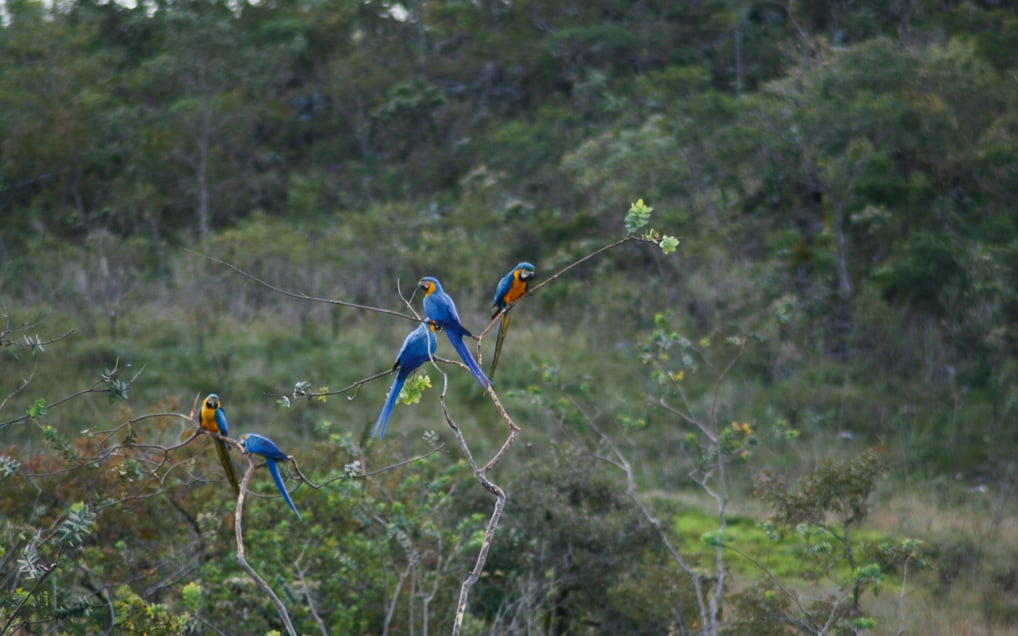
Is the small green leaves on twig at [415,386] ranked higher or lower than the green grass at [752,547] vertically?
higher

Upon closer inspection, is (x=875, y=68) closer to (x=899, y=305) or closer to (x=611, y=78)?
(x=899, y=305)

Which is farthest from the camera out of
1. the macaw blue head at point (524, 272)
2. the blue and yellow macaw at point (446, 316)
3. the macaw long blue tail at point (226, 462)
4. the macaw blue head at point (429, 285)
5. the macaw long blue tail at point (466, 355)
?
the macaw blue head at point (524, 272)

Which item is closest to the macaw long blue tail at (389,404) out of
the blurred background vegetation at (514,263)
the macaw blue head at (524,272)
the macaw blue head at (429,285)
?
the macaw blue head at (429,285)

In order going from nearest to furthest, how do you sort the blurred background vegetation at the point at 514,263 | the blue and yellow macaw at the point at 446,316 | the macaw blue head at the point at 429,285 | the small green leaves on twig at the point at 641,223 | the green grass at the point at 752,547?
the small green leaves on twig at the point at 641,223, the blue and yellow macaw at the point at 446,316, the macaw blue head at the point at 429,285, the blurred background vegetation at the point at 514,263, the green grass at the point at 752,547

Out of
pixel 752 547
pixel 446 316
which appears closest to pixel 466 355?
pixel 446 316

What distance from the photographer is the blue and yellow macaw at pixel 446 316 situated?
16.1ft

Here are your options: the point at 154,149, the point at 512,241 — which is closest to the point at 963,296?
the point at 512,241

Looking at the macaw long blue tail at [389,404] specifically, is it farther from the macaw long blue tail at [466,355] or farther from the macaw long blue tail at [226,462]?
the macaw long blue tail at [226,462]

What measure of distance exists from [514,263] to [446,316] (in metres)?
18.2

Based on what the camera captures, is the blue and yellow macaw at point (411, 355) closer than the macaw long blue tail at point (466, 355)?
No

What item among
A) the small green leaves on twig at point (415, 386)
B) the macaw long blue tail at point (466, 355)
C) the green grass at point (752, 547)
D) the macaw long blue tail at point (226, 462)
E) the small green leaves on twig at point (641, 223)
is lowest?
the green grass at point (752, 547)

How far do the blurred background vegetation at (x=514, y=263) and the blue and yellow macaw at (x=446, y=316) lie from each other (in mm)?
2242

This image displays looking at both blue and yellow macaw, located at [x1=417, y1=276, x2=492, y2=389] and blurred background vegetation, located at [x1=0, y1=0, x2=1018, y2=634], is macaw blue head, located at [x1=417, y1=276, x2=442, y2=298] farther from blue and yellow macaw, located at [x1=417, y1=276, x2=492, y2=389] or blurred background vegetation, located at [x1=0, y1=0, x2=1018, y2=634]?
blurred background vegetation, located at [x1=0, y1=0, x2=1018, y2=634]

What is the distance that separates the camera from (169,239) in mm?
25172
